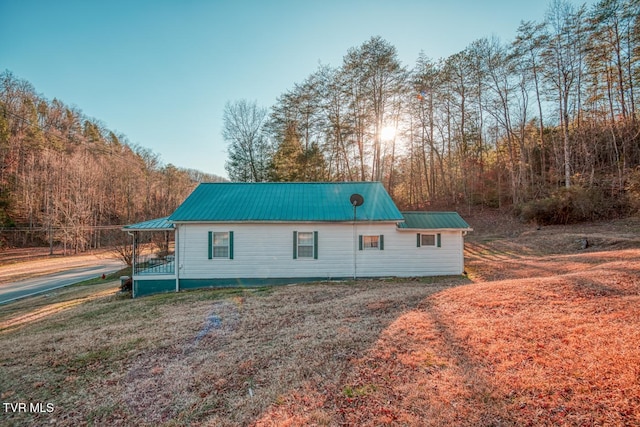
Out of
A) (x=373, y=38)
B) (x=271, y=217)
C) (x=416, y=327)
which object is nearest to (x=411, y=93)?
(x=373, y=38)

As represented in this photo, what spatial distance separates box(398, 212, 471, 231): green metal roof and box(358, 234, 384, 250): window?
3.13 feet

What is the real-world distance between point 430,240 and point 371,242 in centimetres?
236

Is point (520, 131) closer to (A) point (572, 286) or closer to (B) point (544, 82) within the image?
(B) point (544, 82)

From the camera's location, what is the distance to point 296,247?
1120 centimetres

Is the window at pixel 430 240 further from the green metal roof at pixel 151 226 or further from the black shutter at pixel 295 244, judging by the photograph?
the green metal roof at pixel 151 226

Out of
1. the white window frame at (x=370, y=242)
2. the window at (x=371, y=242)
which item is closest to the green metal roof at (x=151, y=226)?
the window at (x=371, y=242)

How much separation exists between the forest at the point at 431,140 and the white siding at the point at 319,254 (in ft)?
38.4

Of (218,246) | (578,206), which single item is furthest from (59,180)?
(578,206)

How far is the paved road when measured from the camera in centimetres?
1349

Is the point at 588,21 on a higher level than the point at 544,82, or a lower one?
higher

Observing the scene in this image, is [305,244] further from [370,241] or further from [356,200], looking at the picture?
[356,200]

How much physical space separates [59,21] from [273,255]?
13.2 metres

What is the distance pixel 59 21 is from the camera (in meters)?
11.9

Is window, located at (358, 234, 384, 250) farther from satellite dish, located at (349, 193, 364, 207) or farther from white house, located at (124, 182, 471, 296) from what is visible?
satellite dish, located at (349, 193, 364, 207)
